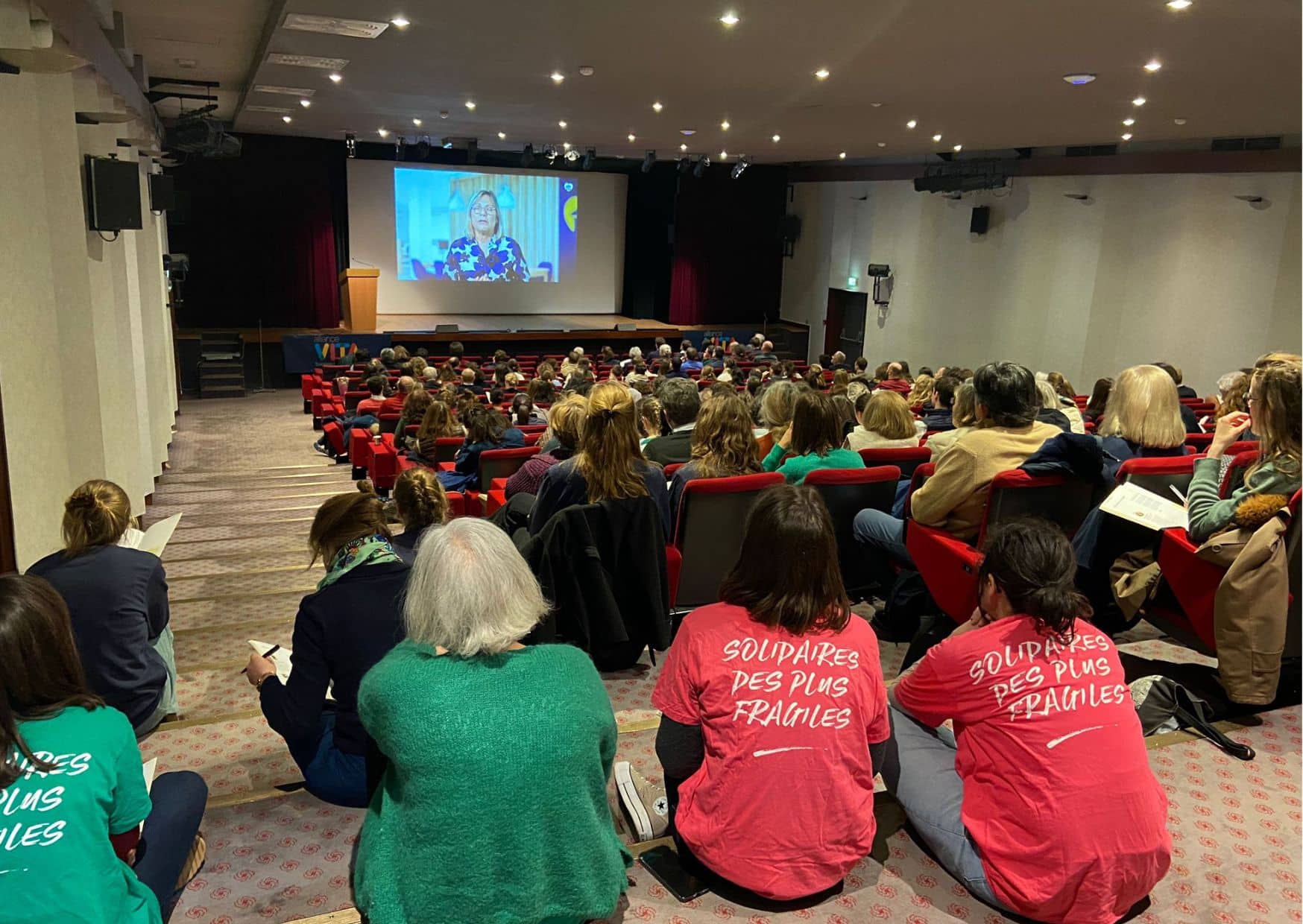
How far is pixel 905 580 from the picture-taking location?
3.84m

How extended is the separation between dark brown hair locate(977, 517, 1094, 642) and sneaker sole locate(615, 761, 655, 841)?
3.31 ft

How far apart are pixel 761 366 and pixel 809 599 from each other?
1219 cm

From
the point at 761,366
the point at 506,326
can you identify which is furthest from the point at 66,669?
the point at 506,326

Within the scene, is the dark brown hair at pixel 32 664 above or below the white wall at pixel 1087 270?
below

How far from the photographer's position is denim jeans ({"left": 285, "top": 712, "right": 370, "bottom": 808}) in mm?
2379

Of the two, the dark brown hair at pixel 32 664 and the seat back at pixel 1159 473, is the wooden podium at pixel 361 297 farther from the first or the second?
the dark brown hair at pixel 32 664

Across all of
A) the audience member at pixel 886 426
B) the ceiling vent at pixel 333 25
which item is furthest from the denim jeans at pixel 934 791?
the ceiling vent at pixel 333 25

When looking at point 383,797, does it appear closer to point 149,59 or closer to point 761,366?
point 149,59

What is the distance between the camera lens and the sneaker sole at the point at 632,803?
89.2 inches

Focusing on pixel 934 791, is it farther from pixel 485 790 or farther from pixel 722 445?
pixel 722 445

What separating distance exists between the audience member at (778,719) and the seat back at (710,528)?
1.55 metres

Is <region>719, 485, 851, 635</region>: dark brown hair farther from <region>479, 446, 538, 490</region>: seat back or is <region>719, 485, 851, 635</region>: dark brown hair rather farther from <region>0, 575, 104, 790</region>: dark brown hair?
<region>479, 446, 538, 490</region>: seat back

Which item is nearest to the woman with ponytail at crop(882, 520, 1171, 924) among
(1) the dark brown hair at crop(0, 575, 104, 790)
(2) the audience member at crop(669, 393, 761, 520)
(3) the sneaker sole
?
(3) the sneaker sole

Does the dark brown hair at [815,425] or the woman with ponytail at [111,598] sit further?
the dark brown hair at [815,425]
